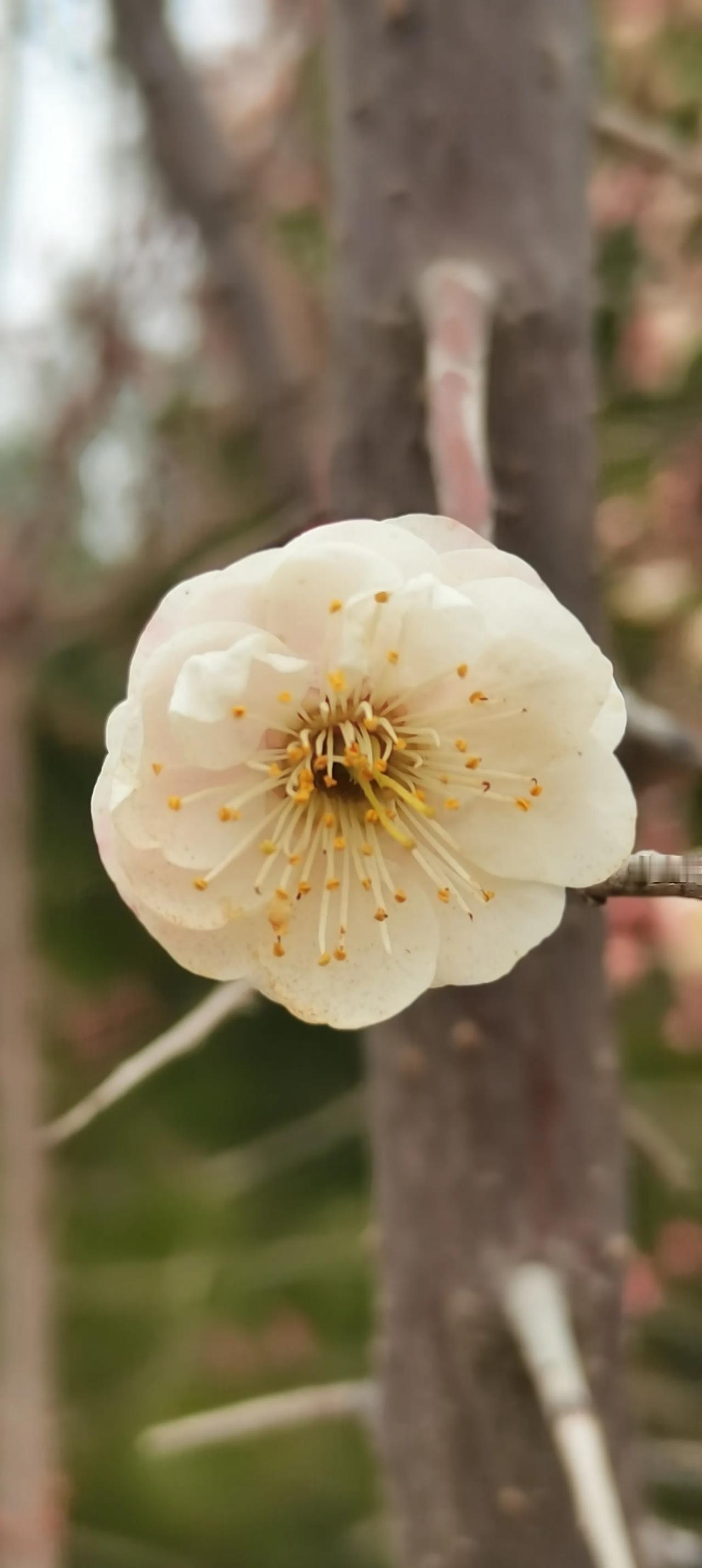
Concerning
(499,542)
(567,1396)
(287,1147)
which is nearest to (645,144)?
(499,542)

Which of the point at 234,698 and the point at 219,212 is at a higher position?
the point at 219,212

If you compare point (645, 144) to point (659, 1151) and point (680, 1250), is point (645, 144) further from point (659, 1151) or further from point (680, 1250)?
point (680, 1250)

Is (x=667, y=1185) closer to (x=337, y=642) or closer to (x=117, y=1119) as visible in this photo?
(x=117, y=1119)

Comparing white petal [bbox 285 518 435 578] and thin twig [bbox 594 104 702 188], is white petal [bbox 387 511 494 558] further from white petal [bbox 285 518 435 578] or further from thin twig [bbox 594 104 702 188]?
thin twig [bbox 594 104 702 188]

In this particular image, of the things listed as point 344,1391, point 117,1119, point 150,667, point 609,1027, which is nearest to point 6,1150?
point 117,1119

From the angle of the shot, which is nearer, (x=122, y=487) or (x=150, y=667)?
(x=150, y=667)

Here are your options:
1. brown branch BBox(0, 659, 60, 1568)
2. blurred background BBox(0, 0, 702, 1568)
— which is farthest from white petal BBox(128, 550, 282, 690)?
brown branch BBox(0, 659, 60, 1568)
